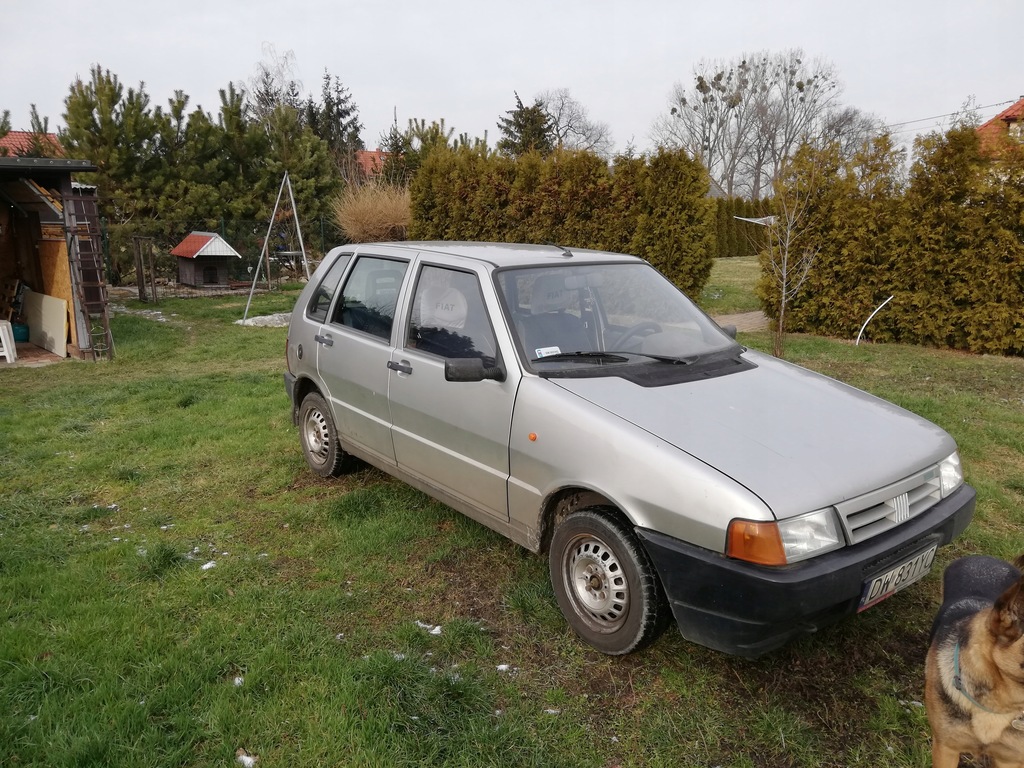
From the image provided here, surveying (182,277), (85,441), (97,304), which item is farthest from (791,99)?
(85,441)

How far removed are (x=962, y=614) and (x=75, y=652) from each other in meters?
3.47

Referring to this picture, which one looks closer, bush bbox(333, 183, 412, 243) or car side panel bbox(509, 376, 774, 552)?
car side panel bbox(509, 376, 774, 552)

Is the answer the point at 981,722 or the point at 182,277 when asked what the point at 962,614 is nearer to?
the point at 981,722

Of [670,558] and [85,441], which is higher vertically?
[670,558]

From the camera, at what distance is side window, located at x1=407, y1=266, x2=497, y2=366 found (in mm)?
3477

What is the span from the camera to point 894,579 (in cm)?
252

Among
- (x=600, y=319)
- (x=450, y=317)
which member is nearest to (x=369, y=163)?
(x=450, y=317)

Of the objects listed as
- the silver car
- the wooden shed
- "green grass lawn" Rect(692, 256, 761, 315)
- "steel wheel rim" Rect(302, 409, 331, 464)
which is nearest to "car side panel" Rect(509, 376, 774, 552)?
the silver car

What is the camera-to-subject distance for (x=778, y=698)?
8.71ft

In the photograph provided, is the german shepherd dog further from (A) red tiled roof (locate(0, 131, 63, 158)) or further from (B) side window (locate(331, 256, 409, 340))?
(A) red tiled roof (locate(0, 131, 63, 158))

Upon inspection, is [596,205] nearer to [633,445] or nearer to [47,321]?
[47,321]

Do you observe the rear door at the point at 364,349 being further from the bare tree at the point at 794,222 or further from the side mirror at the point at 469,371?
the bare tree at the point at 794,222

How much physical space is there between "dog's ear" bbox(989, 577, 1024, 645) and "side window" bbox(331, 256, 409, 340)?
317 centimetres

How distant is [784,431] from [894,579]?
0.67 metres
